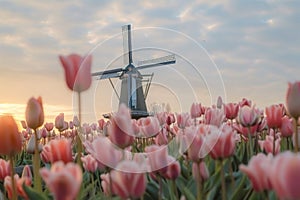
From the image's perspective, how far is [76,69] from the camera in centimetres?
159

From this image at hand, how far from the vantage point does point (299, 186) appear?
76 centimetres

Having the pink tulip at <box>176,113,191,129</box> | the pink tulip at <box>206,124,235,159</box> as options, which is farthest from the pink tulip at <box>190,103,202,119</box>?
the pink tulip at <box>206,124,235,159</box>

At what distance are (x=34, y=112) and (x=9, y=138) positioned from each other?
167mm

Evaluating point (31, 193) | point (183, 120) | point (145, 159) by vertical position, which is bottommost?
point (31, 193)

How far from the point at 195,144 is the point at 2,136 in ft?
1.95

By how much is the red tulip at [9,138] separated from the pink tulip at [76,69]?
0.24 meters

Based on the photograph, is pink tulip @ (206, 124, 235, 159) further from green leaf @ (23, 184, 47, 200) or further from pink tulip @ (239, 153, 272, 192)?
green leaf @ (23, 184, 47, 200)

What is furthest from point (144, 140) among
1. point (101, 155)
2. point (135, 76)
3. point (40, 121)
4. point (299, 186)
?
point (135, 76)

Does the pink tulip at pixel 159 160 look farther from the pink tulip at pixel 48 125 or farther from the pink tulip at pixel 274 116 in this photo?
the pink tulip at pixel 48 125

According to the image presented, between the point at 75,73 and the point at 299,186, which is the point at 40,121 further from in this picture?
the point at 299,186

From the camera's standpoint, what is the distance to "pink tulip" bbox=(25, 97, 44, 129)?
1570mm

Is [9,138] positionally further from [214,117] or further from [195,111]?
[195,111]

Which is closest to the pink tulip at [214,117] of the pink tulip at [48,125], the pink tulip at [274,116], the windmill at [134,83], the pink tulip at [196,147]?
the pink tulip at [274,116]

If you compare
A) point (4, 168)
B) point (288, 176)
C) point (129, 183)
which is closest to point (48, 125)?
point (4, 168)
